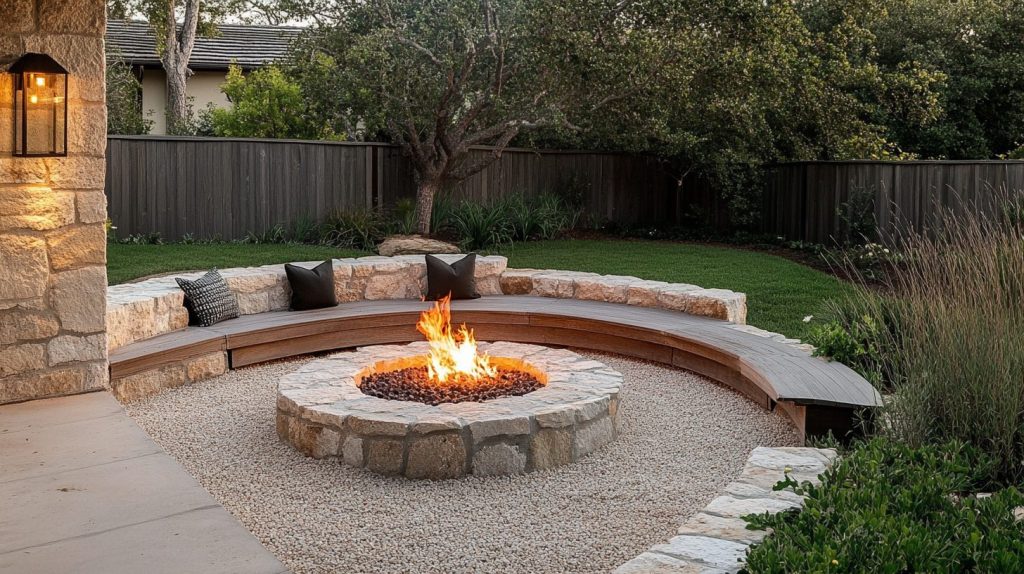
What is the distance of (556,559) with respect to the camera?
400 centimetres

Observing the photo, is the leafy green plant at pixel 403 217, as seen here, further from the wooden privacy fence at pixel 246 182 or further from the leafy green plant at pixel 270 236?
the leafy green plant at pixel 270 236

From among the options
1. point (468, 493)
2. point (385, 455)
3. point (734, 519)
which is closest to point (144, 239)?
point (385, 455)

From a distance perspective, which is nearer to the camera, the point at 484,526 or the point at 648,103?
the point at 484,526

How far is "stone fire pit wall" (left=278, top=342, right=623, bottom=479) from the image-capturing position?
4973 mm

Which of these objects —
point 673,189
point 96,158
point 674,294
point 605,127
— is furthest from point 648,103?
point 96,158

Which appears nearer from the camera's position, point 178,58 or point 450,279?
point 450,279

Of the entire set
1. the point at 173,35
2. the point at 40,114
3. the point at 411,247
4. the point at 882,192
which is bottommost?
the point at 411,247

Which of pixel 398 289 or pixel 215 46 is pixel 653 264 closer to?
pixel 398 289

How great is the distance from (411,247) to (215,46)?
44.7 ft

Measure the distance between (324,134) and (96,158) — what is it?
37.8 feet

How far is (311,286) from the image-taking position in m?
7.93

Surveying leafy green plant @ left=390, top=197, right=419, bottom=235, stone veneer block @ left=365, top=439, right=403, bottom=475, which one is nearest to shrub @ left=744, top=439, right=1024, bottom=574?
stone veneer block @ left=365, top=439, right=403, bottom=475

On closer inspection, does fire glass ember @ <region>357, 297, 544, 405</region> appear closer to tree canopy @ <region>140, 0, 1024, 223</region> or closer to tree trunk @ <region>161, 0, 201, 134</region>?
tree canopy @ <region>140, 0, 1024, 223</region>

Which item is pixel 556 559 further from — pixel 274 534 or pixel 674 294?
pixel 674 294
